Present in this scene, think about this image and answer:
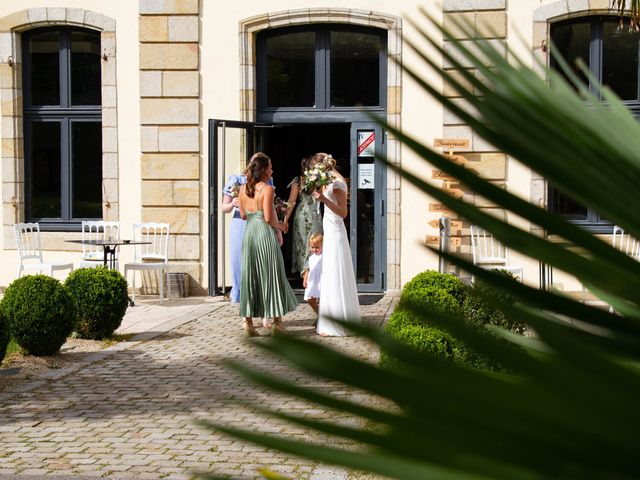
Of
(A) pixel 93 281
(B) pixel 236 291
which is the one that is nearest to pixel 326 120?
(B) pixel 236 291

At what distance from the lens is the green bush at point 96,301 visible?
10.2 meters

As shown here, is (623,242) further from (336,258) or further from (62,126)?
(62,126)

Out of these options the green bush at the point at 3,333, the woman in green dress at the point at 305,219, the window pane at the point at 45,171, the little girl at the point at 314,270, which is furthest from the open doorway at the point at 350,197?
the green bush at the point at 3,333

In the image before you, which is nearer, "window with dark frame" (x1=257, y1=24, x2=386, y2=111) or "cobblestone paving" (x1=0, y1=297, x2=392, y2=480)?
"cobblestone paving" (x1=0, y1=297, x2=392, y2=480)

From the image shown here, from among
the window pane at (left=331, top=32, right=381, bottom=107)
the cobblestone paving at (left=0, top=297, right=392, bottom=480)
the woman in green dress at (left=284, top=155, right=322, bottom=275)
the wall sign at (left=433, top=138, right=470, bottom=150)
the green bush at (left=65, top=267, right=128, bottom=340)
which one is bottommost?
the cobblestone paving at (left=0, top=297, right=392, bottom=480)

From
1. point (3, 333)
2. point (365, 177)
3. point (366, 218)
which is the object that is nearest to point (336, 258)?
point (365, 177)

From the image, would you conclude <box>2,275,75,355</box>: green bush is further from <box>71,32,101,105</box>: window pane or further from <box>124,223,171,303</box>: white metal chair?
<box>71,32,101,105</box>: window pane

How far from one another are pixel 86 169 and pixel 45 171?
1.97ft

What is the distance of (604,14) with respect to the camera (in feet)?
44.9

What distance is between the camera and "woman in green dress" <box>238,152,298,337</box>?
33.8 feet

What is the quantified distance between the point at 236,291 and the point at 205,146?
2.64 meters

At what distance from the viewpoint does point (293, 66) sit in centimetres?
1451

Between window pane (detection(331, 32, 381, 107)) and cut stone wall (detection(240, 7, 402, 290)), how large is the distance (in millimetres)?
296

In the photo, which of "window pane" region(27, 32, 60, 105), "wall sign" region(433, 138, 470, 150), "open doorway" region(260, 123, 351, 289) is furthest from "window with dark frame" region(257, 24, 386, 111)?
"window pane" region(27, 32, 60, 105)
